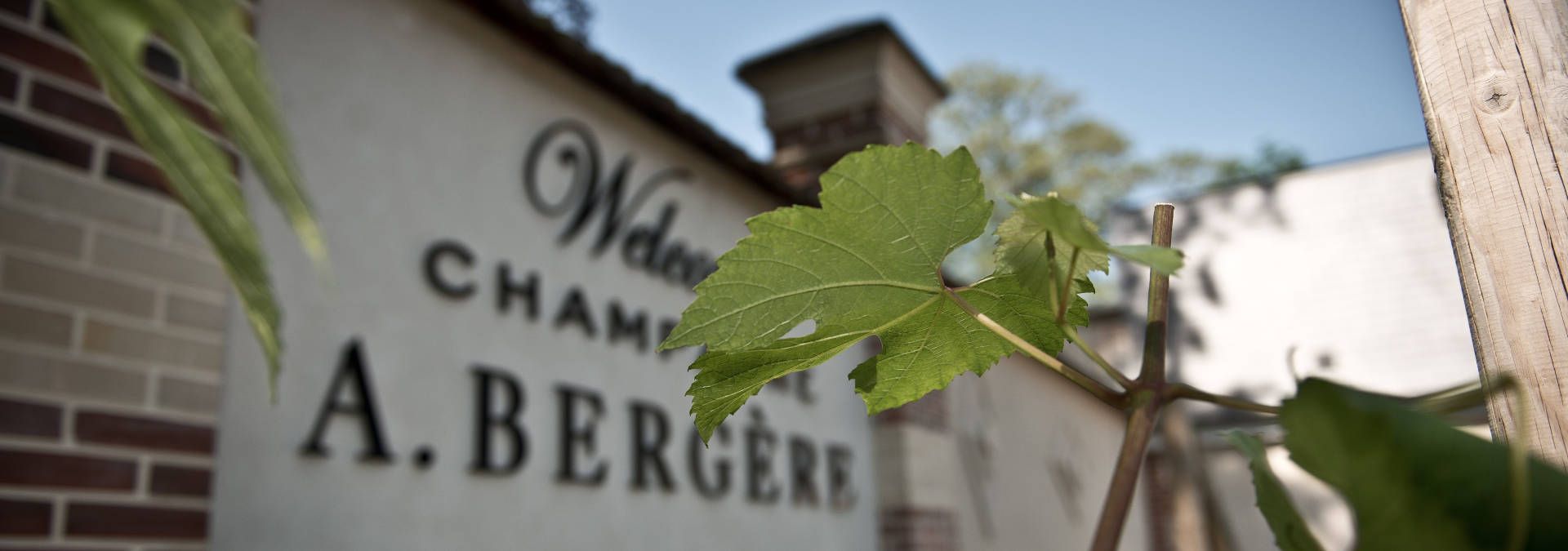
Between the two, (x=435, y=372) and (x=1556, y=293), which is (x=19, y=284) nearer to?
(x=435, y=372)

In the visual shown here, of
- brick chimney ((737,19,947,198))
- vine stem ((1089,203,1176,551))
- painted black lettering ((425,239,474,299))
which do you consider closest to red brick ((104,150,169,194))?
painted black lettering ((425,239,474,299))

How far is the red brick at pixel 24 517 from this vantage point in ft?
6.36

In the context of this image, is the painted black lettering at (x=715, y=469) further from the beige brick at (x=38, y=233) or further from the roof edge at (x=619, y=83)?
the beige brick at (x=38, y=233)

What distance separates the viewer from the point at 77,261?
213cm

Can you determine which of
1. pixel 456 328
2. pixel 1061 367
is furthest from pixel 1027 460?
pixel 1061 367

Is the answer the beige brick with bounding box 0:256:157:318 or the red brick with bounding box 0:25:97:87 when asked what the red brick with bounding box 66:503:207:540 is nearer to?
the beige brick with bounding box 0:256:157:318

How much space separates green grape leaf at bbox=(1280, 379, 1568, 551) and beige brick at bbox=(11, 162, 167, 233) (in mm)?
2405

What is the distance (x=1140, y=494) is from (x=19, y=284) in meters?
11.8

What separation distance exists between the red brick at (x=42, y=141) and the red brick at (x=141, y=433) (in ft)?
1.72

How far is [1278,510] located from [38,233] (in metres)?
2.37

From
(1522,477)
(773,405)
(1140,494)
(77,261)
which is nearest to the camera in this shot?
(1522,477)

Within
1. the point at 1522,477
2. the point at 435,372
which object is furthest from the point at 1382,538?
the point at 435,372

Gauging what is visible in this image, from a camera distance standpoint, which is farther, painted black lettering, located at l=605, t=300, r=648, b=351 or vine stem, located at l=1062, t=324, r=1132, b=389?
painted black lettering, located at l=605, t=300, r=648, b=351

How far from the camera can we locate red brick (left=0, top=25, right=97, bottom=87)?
2.05 meters
